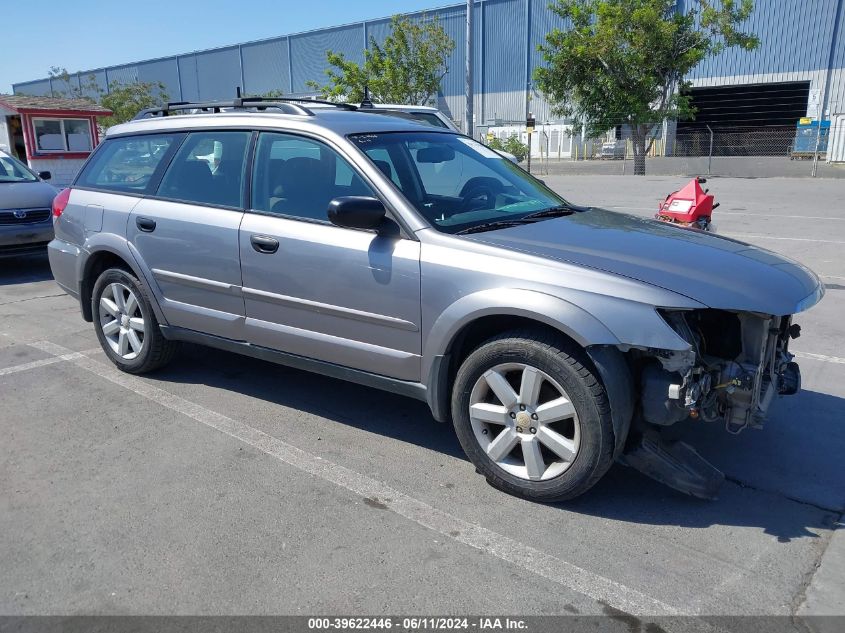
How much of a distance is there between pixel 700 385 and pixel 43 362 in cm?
493

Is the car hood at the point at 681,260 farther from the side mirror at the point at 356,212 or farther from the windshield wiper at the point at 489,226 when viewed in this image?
the side mirror at the point at 356,212

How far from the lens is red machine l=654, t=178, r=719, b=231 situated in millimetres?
6715

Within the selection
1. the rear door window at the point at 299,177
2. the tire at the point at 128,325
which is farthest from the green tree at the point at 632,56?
the rear door window at the point at 299,177

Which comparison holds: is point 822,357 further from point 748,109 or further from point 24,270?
point 748,109

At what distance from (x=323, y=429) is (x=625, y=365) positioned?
76.8 inches

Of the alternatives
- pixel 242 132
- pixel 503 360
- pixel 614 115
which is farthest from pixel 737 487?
pixel 614 115

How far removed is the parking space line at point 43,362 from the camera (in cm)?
554

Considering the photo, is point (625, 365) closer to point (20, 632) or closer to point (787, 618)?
point (787, 618)

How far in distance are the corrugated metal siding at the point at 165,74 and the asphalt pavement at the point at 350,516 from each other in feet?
197

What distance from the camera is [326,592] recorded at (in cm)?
282

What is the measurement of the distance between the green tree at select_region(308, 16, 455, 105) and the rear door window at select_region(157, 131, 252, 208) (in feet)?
79.8

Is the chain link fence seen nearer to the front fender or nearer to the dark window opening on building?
the dark window opening on building

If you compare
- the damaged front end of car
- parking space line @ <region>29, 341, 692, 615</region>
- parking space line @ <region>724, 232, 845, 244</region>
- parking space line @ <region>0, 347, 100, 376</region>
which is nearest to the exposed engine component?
the damaged front end of car

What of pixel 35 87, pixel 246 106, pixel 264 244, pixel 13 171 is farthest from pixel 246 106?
pixel 35 87
